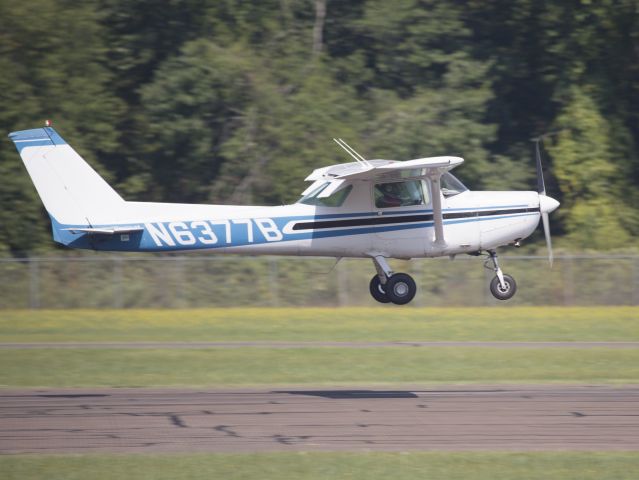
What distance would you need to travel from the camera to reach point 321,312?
33406 mm

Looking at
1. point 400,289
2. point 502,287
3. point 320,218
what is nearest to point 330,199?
point 320,218

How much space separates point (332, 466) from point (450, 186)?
7.17 m

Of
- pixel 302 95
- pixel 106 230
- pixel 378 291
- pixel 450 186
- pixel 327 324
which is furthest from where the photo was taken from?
pixel 302 95

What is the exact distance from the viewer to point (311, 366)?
24359mm

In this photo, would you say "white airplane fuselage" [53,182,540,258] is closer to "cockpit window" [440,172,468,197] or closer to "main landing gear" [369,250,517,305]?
"cockpit window" [440,172,468,197]

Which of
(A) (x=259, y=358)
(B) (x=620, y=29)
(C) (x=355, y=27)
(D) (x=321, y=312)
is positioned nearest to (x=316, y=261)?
(D) (x=321, y=312)

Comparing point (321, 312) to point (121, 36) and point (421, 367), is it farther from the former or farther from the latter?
point (121, 36)

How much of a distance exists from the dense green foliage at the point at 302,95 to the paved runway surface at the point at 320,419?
1782cm

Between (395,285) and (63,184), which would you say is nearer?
(63,184)

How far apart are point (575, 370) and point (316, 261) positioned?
12.8 metres

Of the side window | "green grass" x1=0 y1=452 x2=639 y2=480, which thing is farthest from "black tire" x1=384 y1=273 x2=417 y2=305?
"green grass" x1=0 y1=452 x2=639 y2=480

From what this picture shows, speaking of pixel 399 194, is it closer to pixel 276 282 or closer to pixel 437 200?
pixel 437 200

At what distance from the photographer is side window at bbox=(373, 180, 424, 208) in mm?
19141

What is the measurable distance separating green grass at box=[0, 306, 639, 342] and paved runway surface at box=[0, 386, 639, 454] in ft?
26.0
